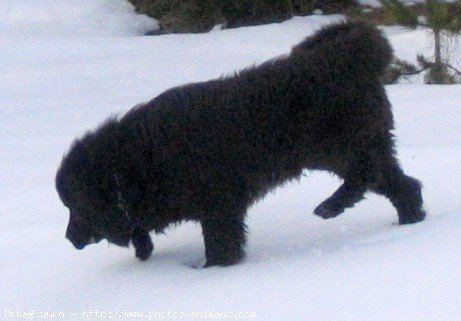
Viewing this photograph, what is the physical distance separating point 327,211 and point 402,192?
1.64 ft

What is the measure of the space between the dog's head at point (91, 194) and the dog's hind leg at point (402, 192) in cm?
148

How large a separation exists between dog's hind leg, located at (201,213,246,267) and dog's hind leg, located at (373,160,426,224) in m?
0.89

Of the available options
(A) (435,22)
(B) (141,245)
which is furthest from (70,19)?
(B) (141,245)

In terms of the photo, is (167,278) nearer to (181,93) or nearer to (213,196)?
(213,196)

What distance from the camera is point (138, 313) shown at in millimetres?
4680

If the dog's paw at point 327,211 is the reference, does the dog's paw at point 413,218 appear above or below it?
below

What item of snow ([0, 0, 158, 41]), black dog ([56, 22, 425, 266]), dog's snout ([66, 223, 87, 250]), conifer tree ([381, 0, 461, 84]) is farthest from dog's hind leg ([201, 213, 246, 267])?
snow ([0, 0, 158, 41])

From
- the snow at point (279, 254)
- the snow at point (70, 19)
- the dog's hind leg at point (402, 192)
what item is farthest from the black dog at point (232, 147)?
the snow at point (70, 19)

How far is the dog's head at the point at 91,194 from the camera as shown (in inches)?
225

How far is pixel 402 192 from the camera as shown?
19.7 ft

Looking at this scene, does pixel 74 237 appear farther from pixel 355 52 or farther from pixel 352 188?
pixel 355 52

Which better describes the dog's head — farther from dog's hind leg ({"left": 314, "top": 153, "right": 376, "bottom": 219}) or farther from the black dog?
dog's hind leg ({"left": 314, "top": 153, "right": 376, "bottom": 219})

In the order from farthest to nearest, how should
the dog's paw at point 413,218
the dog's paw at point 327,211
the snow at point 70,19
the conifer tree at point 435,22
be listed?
1. the snow at point 70,19
2. the conifer tree at point 435,22
3. the dog's paw at point 413,218
4. the dog's paw at point 327,211

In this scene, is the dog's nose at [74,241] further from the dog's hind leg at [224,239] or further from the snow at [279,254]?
the dog's hind leg at [224,239]
